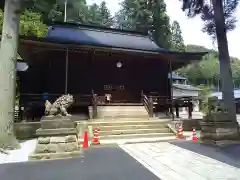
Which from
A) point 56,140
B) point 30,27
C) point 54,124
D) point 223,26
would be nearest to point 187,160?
point 56,140

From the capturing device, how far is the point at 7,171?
4984mm

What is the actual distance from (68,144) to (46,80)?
339 inches

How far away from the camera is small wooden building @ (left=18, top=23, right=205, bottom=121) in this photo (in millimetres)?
12383

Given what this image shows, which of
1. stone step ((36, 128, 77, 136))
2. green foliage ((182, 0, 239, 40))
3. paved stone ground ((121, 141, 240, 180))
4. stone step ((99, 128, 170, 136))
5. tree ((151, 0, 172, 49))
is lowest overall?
paved stone ground ((121, 141, 240, 180))

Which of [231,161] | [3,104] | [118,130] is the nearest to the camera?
[231,161]

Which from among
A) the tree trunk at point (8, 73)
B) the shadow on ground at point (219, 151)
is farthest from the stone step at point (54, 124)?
the shadow on ground at point (219, 151)

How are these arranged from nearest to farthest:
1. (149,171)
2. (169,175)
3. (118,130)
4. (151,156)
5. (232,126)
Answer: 1. (169,175)
2. (149,171)
3. (151,156)
4. (232,126)
5. (118,130)

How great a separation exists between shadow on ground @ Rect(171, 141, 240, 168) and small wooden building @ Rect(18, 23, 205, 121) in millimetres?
5917

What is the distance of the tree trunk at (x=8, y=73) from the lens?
7.63 m

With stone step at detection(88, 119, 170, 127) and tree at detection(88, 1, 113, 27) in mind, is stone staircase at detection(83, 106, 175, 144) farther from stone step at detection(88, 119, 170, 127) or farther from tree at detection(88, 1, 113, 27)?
tree at detection(88, 1, 113, 27)

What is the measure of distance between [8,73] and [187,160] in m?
6.80

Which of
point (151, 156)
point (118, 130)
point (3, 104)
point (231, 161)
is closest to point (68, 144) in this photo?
point (151, 156)

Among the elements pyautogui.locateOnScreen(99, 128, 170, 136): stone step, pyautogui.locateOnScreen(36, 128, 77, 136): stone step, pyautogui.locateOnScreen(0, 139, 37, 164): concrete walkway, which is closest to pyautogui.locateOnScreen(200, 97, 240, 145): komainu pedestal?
pyautogui.locateOnScreen(99, 128, 170, 136): stone step

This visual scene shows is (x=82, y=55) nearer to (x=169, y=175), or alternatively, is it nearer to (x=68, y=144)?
(x=68, y=144)
